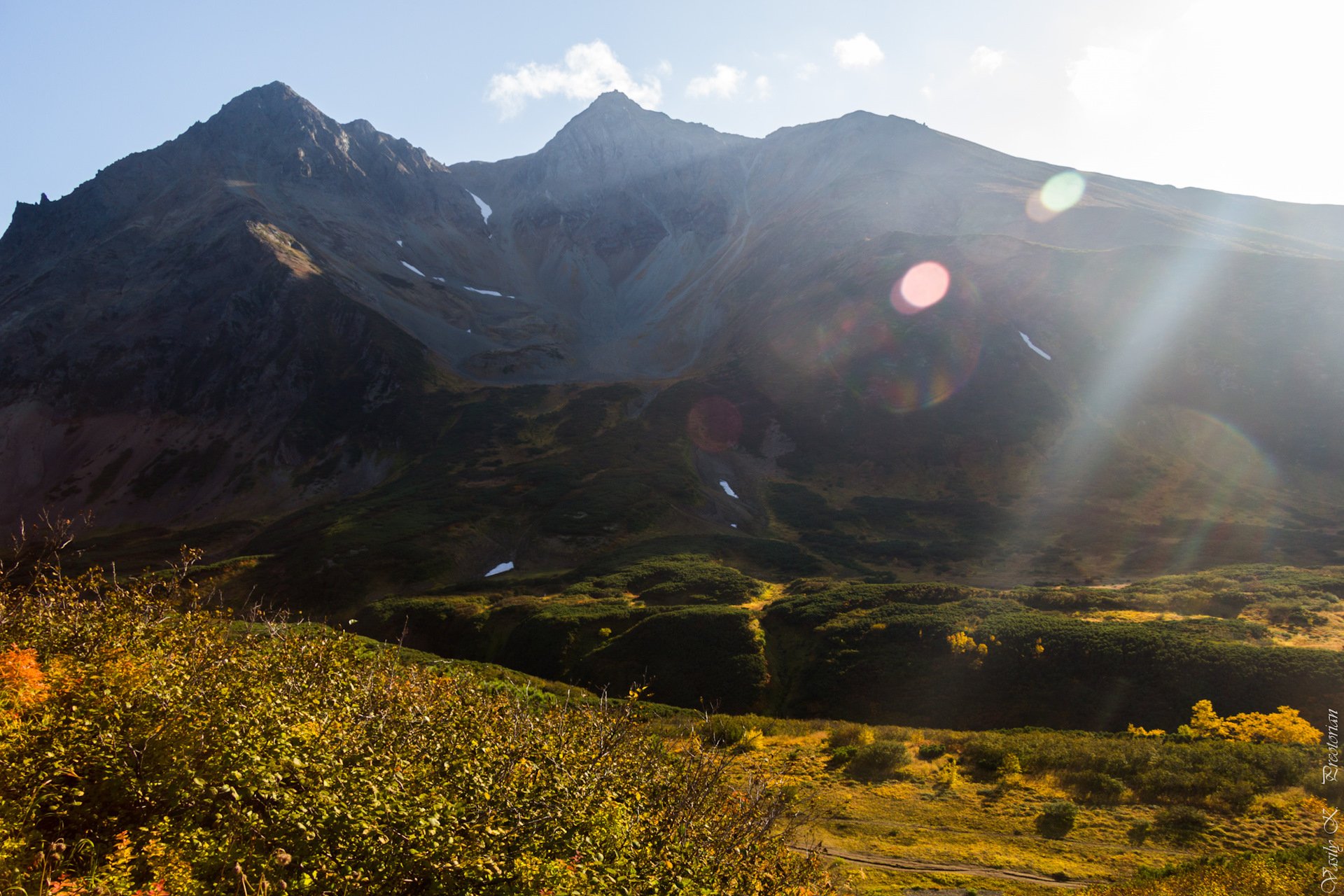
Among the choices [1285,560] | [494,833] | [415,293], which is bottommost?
[1285,560]

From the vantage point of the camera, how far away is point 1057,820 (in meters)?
17.3

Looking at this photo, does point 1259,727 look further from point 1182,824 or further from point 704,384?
point 704,384

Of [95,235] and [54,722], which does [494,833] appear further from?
[95,235]

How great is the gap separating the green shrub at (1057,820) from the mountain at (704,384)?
43816 mm

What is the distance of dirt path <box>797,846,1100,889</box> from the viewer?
14539 mm

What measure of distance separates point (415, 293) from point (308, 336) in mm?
33902

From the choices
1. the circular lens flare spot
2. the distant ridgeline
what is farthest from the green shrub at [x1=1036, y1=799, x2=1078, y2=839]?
the circular lens flare spot

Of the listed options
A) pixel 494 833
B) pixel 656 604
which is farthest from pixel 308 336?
pixel 494 833

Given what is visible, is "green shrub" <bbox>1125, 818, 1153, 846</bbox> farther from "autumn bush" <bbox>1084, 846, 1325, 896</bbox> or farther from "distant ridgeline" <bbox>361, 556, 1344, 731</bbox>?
"distant ridgeline" <bbox>361, 556, 1344, 731</bbox>

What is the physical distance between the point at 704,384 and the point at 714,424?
1434cm

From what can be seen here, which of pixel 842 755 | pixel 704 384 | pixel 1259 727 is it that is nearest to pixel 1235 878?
pixel 842 755

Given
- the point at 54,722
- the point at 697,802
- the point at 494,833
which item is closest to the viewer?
the point at 494,833

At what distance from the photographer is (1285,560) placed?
53406mm

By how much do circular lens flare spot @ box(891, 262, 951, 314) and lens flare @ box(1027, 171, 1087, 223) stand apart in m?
42.4
